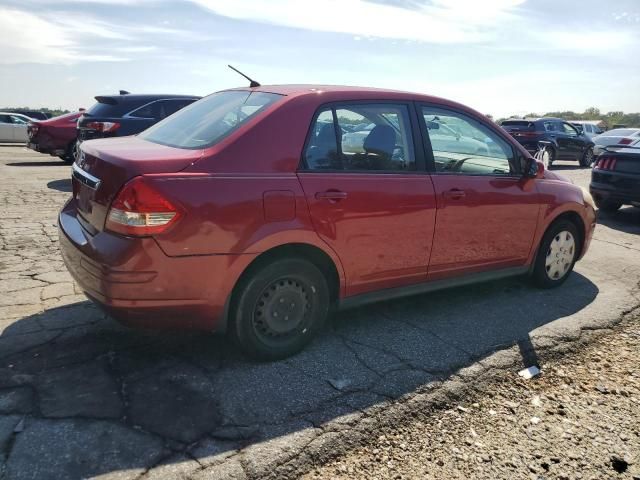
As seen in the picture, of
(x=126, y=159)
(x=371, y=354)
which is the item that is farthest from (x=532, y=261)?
(x=126, y=159)

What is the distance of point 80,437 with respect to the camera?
2373mm

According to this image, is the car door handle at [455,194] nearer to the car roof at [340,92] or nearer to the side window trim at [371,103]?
the side window trim at [371,103]

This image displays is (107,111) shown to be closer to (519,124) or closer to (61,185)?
(61,185)

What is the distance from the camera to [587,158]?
1875 cm

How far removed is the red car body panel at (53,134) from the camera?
1142cm

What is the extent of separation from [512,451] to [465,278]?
178cm

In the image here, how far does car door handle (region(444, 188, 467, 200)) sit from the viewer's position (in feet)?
12.3

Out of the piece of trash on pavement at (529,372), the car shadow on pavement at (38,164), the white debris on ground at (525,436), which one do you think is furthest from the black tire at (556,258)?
the car shadow on pavement at (38,164)

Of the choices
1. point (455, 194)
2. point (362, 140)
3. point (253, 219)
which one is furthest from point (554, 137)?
point (253, 219)

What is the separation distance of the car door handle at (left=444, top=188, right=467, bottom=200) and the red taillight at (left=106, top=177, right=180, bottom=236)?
6.63 ft

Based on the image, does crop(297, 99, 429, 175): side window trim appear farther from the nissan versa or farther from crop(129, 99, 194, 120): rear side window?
crop(129, 99, 194, 120): rear side window

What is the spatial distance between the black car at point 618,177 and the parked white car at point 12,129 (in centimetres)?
2157

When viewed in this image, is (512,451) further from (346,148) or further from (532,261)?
(532,261)

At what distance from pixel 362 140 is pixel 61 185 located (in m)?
7.85
